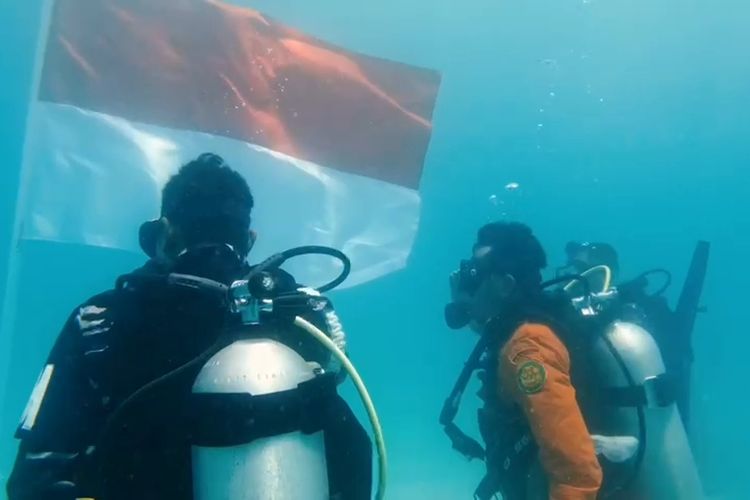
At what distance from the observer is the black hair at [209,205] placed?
3051mm

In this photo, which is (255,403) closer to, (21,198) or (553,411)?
(553,411)

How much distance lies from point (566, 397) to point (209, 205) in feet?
8.06

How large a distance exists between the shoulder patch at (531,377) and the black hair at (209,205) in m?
2.05

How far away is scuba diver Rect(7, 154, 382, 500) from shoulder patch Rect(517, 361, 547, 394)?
1668mm

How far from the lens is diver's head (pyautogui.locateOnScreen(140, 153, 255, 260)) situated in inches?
120

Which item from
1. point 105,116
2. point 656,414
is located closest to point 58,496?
point 656,414

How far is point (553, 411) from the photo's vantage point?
4.22 metres

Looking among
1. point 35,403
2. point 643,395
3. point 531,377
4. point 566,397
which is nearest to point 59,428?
point 35,403

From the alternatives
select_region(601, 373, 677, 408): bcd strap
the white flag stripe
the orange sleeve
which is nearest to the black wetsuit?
the orange sleeve

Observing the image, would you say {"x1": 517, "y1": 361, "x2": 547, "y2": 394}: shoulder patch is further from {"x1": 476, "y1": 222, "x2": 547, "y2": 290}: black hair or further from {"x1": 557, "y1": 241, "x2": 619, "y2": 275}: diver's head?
{"x1": 557, "y1": 241, "x2": 619, "y2": 275}: diver's head

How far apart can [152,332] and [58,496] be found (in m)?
0.64

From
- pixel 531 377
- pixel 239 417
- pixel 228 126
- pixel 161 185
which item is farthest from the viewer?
pixel 228 126

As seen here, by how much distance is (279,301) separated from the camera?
2.72 metres

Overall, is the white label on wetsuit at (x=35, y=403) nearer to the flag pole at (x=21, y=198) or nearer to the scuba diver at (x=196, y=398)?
the scuba diver at (x=196, y=398)
